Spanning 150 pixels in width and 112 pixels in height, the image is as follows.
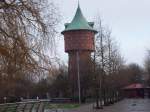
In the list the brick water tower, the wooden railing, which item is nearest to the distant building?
the brick water tower

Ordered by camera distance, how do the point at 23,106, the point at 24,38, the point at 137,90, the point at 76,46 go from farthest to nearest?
the point at 137,90 < the point at 76,46 < the point at 23,106 < the point at 24,38

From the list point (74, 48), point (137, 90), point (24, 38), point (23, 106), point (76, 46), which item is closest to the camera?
point (24, 38)

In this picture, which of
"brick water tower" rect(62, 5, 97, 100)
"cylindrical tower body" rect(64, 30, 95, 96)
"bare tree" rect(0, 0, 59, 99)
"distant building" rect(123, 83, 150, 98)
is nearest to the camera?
"bare tree" rect(0, 0, 59, 99)

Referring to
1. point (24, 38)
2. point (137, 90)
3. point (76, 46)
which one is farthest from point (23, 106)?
point (137, 90)

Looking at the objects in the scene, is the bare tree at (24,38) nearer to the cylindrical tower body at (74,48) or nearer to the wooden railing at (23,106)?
the wooden railing at (23,106)

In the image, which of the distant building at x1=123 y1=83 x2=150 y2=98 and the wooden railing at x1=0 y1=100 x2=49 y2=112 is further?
the distant building at x1=123 y1=83 x2=150 y2=98

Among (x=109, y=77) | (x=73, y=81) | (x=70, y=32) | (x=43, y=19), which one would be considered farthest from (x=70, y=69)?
(x=43, y=19)

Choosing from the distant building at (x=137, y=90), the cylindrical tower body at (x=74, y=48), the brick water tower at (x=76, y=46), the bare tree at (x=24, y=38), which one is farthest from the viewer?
the distant building at (x=137, y=90)

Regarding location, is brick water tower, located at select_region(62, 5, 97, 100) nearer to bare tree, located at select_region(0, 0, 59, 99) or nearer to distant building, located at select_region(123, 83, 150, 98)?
distant building, located at select_region(123, 83, 150, 98)

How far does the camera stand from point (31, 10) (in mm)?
20250

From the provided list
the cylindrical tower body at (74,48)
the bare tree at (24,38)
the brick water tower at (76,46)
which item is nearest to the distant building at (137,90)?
the brick water tower at (76,46)

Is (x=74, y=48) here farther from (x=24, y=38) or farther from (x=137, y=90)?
(x=24, y=38)

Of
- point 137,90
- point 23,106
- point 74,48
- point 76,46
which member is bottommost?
point 23,106

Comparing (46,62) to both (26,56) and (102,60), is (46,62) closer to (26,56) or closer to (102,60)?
(26,56)
